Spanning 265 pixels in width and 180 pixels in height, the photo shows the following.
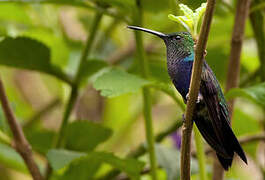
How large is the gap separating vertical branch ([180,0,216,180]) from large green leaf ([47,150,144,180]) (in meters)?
0.48

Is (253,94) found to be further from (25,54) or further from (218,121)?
(25,54)

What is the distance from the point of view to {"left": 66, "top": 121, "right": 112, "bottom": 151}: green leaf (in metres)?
1.67

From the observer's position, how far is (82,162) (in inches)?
62.0

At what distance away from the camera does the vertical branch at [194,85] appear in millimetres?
798

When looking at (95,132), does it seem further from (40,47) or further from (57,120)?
(57,120)

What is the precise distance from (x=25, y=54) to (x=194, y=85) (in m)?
0.83

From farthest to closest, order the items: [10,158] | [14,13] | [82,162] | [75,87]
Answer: [14,13] → [10,158] → [75,87] → [82,162]

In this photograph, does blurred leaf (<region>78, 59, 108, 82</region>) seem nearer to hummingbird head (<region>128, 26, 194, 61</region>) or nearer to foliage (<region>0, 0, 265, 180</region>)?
foliage (<region>0, 0, 265, 180</region>)

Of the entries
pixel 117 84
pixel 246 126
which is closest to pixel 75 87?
pixel 117 84

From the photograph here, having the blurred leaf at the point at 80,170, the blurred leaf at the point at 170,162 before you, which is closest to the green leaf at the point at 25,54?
the blurred leaf at the point at 80,170

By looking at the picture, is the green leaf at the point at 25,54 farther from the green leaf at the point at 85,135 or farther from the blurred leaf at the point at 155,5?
the blurred leaf at the point at 155,5

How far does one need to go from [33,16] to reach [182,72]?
55.0 inches

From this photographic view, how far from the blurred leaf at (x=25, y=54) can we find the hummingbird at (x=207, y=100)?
47 cm

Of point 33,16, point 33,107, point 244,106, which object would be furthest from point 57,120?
point 244,106
